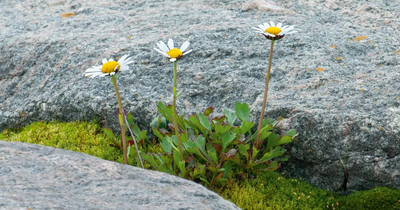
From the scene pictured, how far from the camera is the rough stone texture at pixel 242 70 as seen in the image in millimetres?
3988

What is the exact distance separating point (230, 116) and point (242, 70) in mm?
926

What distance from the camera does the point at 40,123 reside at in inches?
201

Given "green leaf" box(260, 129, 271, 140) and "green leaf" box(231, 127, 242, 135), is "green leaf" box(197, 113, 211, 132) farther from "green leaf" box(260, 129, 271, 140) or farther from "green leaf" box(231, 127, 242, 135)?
"green leaf" box(260, 129, 271, 140)

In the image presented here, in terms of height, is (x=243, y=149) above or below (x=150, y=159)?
above

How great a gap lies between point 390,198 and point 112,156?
286 cm

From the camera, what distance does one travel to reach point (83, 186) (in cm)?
254

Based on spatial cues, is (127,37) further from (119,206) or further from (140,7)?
(119,206)

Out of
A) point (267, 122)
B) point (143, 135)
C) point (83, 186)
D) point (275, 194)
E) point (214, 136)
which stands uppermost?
point (83, 186)

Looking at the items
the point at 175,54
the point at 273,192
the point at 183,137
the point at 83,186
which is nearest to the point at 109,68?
the point at 175,54

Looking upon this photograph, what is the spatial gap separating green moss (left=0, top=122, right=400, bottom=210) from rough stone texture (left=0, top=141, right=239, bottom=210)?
131 cm

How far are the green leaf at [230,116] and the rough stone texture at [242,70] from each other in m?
0.28

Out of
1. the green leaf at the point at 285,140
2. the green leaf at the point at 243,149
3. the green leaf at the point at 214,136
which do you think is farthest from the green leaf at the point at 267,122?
the green leaf at the point at 214,136

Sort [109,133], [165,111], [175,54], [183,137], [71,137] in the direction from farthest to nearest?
[71,137]
[109,133]
[165,111]
[183,137]
[175,54]

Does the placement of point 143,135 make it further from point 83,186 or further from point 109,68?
point 83,186
